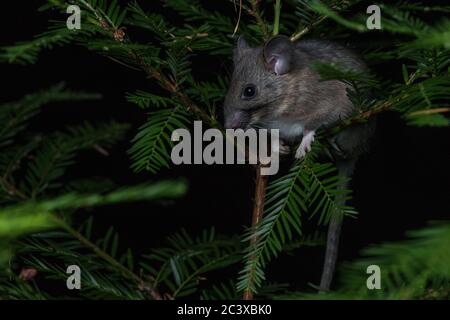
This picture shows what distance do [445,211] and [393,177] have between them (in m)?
0.30

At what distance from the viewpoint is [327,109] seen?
225cm

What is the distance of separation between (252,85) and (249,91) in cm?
3

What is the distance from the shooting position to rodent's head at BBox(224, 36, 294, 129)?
2.13 meters

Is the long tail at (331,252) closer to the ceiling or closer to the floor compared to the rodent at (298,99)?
closer to the floor

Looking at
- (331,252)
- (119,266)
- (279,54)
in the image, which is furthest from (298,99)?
(119,266)

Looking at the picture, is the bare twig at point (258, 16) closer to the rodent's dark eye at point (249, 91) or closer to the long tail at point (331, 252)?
the rodent's dark eye at point (249, 91)

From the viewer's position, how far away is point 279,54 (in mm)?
1983

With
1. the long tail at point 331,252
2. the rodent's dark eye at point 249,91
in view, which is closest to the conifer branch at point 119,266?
the long tail at point 331,252

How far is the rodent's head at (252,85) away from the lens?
2.13m

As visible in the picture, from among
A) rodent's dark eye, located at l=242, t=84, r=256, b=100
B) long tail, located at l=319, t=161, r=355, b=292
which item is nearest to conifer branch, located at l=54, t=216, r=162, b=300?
long tail, located at l=319, t=161, r=355, b=292

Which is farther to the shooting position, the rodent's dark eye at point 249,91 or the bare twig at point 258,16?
the rodent's dark eye at point 249,91

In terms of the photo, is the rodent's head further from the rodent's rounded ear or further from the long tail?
the long tail

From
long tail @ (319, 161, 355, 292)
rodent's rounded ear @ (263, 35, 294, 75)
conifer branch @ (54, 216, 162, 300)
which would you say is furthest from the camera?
long tail @ (319, 161, 355, 292)
